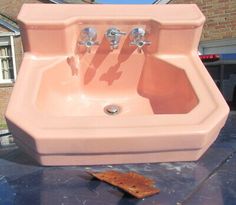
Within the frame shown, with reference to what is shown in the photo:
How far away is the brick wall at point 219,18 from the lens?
23.5 feet

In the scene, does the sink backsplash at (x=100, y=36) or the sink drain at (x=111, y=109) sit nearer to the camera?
the sink backsplash at (x=100, y=36)

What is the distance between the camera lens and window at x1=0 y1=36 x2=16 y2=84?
11.3 metres

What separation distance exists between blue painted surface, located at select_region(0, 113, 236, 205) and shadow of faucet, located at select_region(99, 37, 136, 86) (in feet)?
2.10

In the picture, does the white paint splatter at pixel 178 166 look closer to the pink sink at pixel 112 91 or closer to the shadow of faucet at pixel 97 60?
the pink sink at pixel 112 91

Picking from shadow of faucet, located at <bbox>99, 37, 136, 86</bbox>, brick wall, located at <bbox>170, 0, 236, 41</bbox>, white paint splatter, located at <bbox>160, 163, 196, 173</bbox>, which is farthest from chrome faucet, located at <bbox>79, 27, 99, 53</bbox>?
brick wall, located at <bbox>170, 0, 236, 41</bbox>

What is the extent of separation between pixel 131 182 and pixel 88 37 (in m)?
0.83

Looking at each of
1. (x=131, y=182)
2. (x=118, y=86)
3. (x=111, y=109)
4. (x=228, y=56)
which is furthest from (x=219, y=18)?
(x=131, y=182)

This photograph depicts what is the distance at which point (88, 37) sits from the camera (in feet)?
5.45

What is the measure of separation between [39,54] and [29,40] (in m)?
0.07

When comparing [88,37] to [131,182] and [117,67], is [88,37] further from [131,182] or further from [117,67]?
[131,182]

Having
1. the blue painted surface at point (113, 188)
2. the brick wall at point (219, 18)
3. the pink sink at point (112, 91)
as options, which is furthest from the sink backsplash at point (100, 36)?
the brick wall at point (219, 18)

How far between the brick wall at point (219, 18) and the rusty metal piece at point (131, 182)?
21.6ft

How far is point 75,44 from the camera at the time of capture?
1700mm

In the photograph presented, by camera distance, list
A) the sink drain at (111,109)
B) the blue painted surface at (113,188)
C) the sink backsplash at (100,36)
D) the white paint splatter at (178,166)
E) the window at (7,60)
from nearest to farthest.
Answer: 1. the blue painted surface at (113,188)
2. the white paint splatter at (178,166)
3. the sink backsplash at (100,36)
4. the sink drain at (111,109)
5. the window at (7,60)
